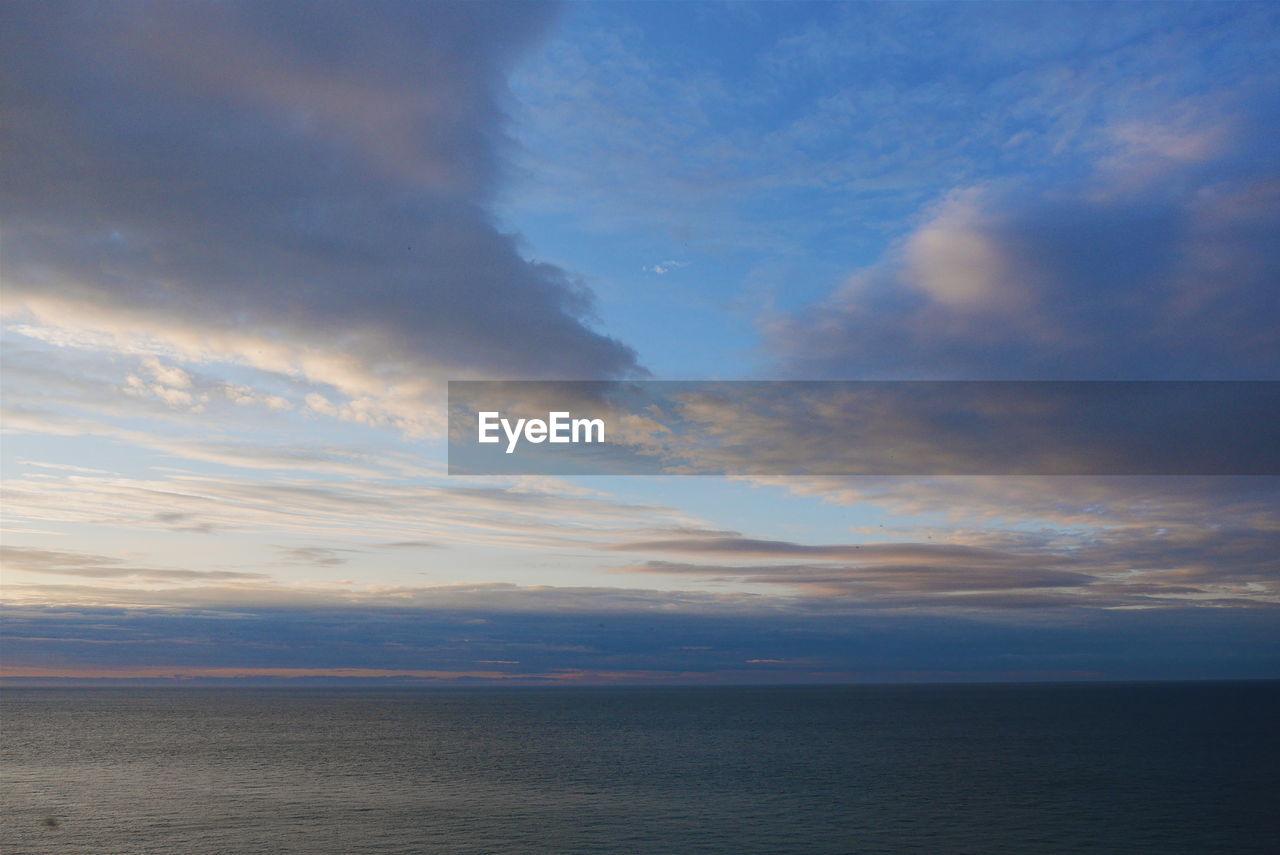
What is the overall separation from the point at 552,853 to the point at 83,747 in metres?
117

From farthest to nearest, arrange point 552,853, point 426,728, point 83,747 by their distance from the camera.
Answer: point 426,728 < point 83,747 < point 552,853

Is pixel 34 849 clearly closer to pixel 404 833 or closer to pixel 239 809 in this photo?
pixel 239 809

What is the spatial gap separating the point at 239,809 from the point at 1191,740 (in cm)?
14139

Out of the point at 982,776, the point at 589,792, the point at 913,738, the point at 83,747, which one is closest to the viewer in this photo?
the point at 589,792

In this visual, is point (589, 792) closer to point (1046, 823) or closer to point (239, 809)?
point (239, 809)

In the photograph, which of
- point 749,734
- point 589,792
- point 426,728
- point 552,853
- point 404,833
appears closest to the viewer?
point 552,853

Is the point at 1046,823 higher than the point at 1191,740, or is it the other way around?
the point at 1046,823

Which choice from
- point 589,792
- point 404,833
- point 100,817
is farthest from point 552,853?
point 100,817

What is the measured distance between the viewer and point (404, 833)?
65.1m

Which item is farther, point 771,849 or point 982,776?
point 982,776

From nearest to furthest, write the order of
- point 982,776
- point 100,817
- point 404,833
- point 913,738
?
point 404,833, point 100,817, point 982,776, point 913,738

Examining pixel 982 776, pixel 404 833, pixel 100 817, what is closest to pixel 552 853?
pixel 404 833

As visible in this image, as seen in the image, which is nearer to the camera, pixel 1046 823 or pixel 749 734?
pixel 1046 823

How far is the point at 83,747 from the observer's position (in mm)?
140250
